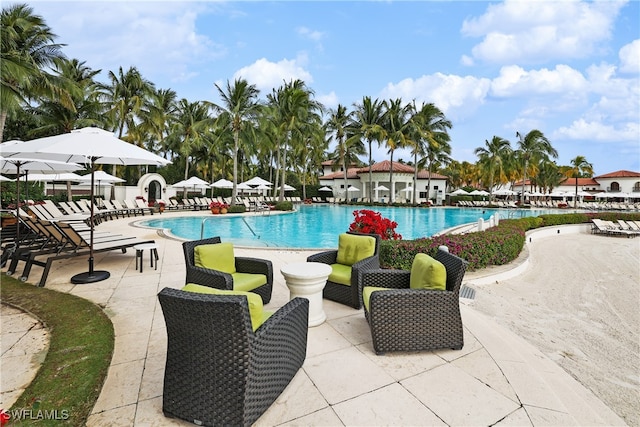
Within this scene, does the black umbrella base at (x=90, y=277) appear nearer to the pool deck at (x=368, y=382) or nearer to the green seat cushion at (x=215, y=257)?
the pool deck at (x=368, y=382)

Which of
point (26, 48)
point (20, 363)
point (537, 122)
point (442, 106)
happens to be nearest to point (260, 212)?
point (26, 48)

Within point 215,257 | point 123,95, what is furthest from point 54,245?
point 123,95

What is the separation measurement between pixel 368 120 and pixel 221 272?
3192 centimetres

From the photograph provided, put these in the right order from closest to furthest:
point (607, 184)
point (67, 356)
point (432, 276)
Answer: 1. point (67, 356)
2. point (432, 276)
3. point (607, 184)

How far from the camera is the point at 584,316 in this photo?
18.0 feet

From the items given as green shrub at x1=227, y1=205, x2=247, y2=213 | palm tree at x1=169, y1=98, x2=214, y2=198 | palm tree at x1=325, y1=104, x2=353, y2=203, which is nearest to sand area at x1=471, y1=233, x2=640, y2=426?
green shrub at x1=227, y1=205, x2=247, y2=213

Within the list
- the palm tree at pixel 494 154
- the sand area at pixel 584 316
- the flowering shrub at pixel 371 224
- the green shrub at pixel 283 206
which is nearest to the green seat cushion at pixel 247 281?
the flowering shrub at pixel 371 224

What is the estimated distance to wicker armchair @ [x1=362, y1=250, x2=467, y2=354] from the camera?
310cm

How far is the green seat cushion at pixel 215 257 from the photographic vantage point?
4.32 m

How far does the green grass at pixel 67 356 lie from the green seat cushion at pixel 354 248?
3061 mm

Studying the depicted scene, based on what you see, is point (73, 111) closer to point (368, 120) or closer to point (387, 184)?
point (368, 120)

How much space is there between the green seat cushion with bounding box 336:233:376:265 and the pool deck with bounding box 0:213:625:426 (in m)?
0.95

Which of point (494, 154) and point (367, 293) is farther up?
point (494, 154)

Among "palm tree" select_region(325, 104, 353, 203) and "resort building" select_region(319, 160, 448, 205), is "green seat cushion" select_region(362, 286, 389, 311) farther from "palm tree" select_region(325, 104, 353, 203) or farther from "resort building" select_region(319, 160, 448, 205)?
"resort building" select_region(319, 160, 448, 205)
